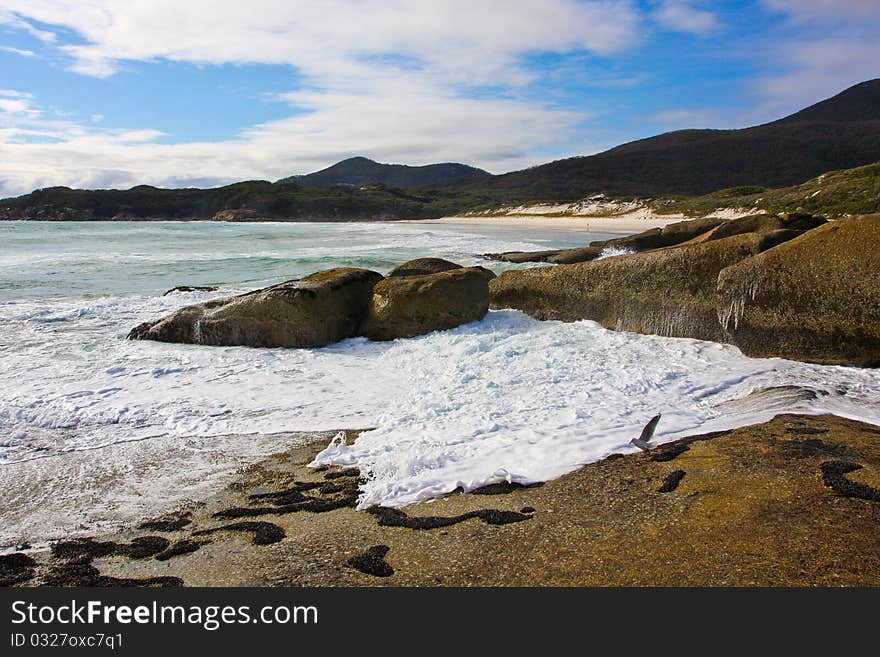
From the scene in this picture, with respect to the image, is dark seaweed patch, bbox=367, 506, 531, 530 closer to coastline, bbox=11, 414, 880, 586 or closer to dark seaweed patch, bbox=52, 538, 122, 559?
coastline, bbox=11, 414, 880, 586

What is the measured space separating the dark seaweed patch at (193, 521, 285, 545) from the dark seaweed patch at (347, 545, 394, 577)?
0.71 metres

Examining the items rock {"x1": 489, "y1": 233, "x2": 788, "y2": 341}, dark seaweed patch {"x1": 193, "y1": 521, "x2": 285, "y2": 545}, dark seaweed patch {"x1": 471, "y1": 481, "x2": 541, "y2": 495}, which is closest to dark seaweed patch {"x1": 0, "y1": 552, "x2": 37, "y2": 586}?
dark seaweed patch {"x1": 193, "y1": 521, "x2": 285, "y2": 545}

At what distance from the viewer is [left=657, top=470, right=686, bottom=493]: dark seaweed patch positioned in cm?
405

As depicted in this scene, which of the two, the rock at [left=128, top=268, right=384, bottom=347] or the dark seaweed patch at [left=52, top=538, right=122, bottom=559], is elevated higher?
the rock at [left=128, top=268, right=384, bottom=347]

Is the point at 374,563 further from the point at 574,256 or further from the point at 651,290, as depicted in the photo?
the point at 574,256

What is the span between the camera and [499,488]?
4.47 meters

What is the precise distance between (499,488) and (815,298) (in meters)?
5.48

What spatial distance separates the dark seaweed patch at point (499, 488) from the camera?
14.5 ft

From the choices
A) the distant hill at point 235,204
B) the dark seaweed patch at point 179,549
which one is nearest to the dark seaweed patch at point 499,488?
the dark seaweed patch at point 179,549

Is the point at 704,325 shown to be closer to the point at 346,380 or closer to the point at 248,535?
the point at 346,380

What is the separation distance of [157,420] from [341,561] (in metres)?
4.04

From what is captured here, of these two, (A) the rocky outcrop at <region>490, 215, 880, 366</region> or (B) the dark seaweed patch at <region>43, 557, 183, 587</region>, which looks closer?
(B) the dark seaweed patch at <region>43, 557, 183, 587</region>

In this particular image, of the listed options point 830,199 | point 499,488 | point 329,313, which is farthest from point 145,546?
point 830,199

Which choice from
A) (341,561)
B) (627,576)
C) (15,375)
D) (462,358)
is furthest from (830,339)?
(15,375)
